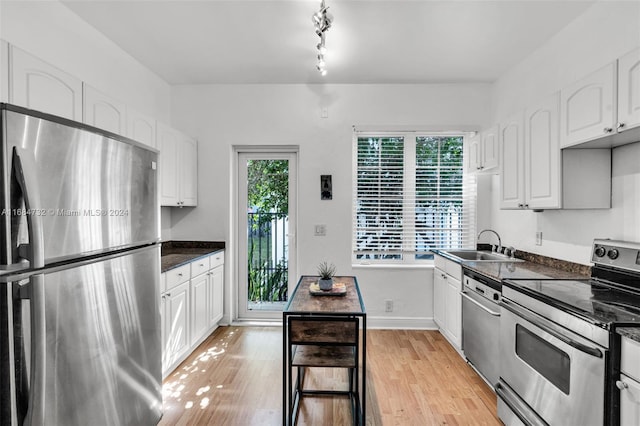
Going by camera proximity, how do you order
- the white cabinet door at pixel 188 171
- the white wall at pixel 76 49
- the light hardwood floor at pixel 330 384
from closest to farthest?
the white wall at pixel 76 49
the light hardwood floor at pixel 330 384
the white cabinet door at pixel 188 171

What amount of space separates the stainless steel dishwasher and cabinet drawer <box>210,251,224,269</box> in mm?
2448

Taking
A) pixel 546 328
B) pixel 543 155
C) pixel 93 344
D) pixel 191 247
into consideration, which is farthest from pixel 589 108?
pixel 191 247

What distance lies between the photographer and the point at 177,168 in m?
3.39

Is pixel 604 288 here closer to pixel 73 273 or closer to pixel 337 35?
pixel 337 35

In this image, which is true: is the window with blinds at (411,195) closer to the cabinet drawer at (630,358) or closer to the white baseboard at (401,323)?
the white baseboard at (401,323)

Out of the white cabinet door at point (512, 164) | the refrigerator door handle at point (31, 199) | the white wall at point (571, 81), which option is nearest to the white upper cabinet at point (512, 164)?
the white cabinet door at point (512, 164)

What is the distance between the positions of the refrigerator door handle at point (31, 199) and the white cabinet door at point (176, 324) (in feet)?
4.91

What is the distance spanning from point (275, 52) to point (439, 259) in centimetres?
263

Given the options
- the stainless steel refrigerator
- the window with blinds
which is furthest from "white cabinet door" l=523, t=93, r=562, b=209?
the stainless steel refrigerator

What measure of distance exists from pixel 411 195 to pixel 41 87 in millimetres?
3326

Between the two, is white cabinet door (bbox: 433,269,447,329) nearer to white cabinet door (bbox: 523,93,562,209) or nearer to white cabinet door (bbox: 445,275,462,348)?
white cabinet door (bbox: 445,275,462,348)

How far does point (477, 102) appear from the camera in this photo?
373 cm

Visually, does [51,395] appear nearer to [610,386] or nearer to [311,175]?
[610,386]

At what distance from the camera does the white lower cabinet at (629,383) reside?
1.24 m
